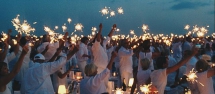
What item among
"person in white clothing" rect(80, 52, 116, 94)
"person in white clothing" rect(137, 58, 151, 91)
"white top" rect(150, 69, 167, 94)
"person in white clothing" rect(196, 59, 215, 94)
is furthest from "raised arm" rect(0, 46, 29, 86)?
"person in white clothing" rect(196, 59, 215, 94)

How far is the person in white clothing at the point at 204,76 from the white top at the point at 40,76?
2638 millimetres

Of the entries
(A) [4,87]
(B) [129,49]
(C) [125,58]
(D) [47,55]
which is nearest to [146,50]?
(B) [129,49]

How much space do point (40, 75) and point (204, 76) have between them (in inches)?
125

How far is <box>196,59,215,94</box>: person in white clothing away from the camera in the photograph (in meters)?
6.93

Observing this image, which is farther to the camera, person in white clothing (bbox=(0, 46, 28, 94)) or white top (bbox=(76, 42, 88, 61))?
white top (bbox=(76, 42, 88, 61))

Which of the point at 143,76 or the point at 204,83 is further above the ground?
the point at 143,76

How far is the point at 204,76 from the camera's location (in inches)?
274

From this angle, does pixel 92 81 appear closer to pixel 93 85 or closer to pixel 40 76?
pixel 93 85

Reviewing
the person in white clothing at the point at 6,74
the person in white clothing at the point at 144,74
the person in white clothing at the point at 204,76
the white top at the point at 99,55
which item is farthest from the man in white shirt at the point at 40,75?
the white top at the point at 99,55

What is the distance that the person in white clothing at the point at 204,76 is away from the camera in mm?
6927

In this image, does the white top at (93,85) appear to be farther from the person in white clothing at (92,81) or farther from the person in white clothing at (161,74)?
the person in white clothing at (161,74)

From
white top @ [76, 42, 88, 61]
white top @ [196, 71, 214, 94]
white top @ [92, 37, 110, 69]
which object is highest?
white top @ [76, 42, 88, 61]

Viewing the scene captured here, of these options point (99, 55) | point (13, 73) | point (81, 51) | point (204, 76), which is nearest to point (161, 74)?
point (204, 76)

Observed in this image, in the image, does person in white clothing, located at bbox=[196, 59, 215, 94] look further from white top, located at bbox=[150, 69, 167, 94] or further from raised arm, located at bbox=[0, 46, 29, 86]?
raised arm, located at bbox=[0, 46, 29, 86]
